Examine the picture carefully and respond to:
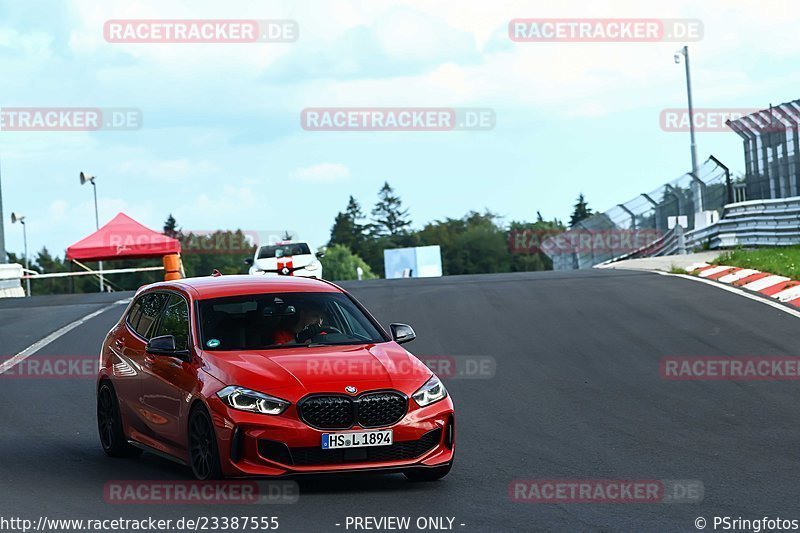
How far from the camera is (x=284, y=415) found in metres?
8.07

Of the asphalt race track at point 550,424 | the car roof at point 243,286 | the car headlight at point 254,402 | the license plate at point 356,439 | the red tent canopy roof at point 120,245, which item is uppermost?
the red tent canopy roof at point 120,245

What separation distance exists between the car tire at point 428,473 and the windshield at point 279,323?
3.83 ft

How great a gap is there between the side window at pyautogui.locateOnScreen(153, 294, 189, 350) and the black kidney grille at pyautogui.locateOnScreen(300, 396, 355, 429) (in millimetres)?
1366

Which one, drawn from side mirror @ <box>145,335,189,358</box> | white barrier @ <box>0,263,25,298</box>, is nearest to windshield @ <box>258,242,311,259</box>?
white barrier @ <box>0,263,25,298</box>

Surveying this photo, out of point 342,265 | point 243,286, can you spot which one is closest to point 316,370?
point 243,286

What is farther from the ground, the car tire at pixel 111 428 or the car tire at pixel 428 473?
the car tire at pixel 111 428

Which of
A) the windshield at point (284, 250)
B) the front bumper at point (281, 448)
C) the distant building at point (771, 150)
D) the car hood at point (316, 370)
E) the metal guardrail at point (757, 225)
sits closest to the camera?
the front bumper at point (281, 448)

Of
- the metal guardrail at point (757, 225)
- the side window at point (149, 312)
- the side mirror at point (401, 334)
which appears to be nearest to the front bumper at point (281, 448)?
the side mirror at point (401, 334)

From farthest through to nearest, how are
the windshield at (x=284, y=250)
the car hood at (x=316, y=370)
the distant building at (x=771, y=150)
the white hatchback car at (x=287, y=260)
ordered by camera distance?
the windshield at (x=284, y=250) → the white hatchback car at (x=287, y=260) → the distant building at (x=771, y=150) → the car hood at (x=316, y=370)

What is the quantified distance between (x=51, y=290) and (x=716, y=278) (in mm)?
160630

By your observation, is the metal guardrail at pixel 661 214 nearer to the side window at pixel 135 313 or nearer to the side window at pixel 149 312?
the side window at pixel 135 313

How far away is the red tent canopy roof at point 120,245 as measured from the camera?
32.7 meters

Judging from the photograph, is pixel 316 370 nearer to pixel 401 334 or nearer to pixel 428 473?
pixel 428 473

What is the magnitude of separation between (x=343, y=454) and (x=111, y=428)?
2.68 m
